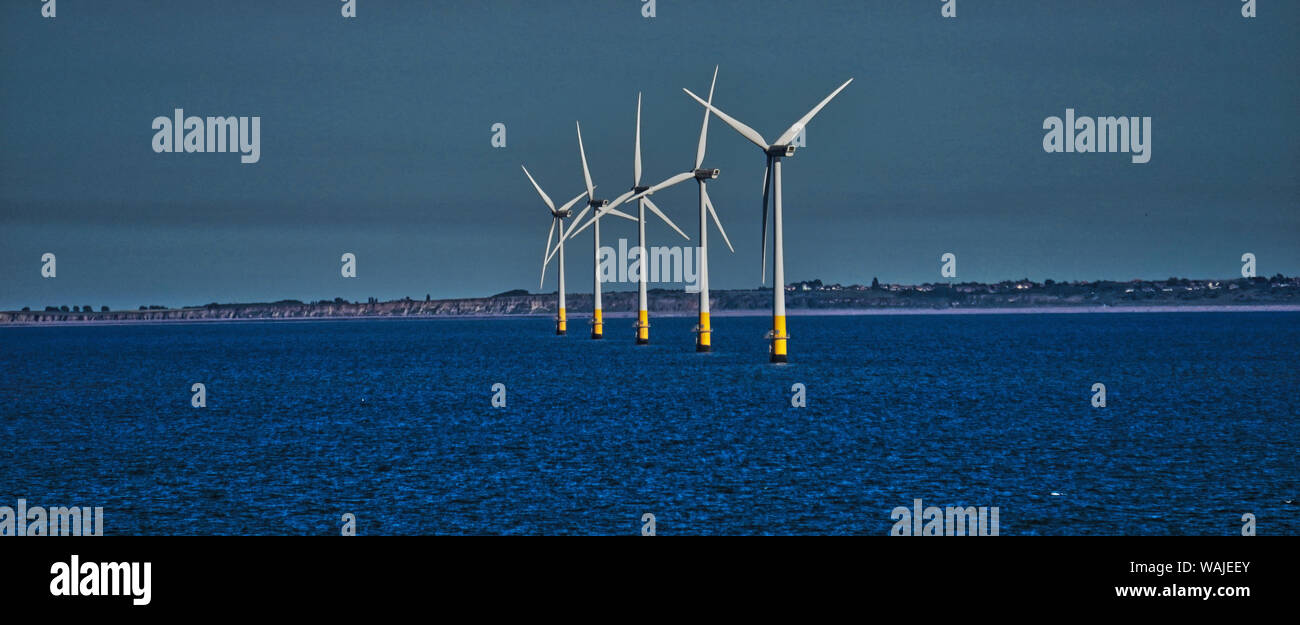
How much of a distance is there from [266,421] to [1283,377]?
337ft

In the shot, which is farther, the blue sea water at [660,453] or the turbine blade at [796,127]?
the turbine blade at [796,127]

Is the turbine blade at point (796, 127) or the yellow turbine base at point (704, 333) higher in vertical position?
the turbine blade at point (796, 127)

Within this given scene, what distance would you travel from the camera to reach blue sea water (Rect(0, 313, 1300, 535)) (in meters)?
41.2

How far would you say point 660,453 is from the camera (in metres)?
61.0

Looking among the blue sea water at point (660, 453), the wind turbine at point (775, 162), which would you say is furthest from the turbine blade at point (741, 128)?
the blue sea water at point (660, 453)

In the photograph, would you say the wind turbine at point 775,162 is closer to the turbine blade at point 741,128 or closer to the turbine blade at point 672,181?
the turbine blade at point 741,128

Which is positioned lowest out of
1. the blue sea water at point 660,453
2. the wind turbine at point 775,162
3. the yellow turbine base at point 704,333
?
the blue sea water at point 660,453

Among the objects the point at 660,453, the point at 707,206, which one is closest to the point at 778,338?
the point at 707,206

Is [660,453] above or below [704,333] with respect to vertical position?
below

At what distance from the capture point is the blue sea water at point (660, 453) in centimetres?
4122

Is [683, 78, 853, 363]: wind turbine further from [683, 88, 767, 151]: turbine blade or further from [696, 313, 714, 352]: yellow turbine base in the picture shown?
[696, 313, 714, 352]: yellow turbine base

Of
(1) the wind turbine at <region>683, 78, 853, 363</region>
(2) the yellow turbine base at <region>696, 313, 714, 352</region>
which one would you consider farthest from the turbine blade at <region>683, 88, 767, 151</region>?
Result: (2) the yellow turbine base at <region>696, 313, 714, 352</region>

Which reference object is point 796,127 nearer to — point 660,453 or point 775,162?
point 775,162
